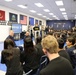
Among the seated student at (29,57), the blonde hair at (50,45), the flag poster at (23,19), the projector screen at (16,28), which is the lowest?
the seated student at (29,57)

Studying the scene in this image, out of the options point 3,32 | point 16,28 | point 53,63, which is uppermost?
point 16,28

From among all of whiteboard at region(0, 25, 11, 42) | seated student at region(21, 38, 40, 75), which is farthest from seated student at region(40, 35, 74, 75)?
whiteboard at region(0, 25, 11, 42)

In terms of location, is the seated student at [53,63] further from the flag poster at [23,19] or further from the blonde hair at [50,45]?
the flag poster at [23,19]

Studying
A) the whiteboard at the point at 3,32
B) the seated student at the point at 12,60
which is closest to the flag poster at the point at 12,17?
the whiteboard at the point at 3,32

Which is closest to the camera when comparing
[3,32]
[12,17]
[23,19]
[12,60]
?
[12,60]

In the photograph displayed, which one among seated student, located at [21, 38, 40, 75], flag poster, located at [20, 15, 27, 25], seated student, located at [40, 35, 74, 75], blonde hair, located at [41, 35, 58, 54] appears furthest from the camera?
flag poster, located at [20, 15, 27, 25]

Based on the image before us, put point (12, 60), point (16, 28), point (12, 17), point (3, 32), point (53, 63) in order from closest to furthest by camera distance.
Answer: point (53, 63), point (12, 60), point (3, 32), point (12, 17), point (16, 28)

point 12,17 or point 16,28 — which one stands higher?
point 12,17

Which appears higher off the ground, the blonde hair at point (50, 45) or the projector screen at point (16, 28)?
the projector screen at point (16, 28)

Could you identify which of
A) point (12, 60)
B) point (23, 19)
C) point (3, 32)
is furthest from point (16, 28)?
point (12, 60)

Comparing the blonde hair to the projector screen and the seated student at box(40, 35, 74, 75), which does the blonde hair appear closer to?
the seated student at box(40, 35, 74, 75)

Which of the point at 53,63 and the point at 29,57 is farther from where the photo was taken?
the point at 29,57

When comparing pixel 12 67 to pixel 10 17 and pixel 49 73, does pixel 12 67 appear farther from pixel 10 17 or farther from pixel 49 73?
pixel 10 17

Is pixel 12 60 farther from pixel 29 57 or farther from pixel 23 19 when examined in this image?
pixel 23 19
